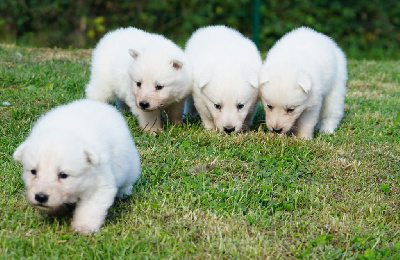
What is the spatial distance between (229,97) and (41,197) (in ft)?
9.34

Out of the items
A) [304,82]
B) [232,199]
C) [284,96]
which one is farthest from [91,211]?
[304,82]

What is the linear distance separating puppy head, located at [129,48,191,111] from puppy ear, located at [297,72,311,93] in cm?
113

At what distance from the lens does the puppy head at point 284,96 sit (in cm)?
584

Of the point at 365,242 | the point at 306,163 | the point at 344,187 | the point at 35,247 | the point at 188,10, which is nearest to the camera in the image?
the point at 35,247

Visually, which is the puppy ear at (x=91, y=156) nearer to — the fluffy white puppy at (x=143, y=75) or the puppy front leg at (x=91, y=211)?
the puppy front leg at (x=91, y=211)

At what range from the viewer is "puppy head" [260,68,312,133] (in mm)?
5840

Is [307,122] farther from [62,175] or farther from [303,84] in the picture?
[62,175]

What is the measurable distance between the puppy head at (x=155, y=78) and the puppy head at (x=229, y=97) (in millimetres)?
261

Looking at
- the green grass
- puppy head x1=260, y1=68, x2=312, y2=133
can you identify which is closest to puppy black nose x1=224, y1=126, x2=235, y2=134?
the green grass

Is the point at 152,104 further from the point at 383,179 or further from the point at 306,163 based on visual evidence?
the point at 383,179

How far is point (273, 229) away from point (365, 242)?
22.2 inches

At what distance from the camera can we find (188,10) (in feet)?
44.2

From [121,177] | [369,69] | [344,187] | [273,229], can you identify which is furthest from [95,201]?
[369,69]

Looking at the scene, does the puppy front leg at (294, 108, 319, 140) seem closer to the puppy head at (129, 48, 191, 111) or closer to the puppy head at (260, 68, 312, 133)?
the puppy head at (260, 68, 312, 133)
